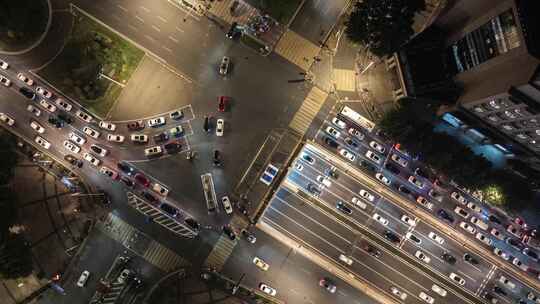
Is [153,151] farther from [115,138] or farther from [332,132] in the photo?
[332,132]

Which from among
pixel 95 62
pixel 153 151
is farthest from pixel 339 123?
pixel 95 62

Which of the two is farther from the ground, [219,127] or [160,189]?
[219,127]

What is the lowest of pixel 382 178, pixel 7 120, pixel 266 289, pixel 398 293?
pixel 266 289

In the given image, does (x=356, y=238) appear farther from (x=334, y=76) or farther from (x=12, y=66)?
(x=12, y=66)

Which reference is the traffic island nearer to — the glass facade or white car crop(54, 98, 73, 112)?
white car crop(54, 98, 73, 112)

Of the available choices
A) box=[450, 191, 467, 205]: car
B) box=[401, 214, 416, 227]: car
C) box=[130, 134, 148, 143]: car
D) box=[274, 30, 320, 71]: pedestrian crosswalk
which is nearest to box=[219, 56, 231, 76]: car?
box=[274, 30, 320, 71]: pedestrian crosswalk

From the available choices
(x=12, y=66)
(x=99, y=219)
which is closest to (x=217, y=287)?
(x=99, y=219)
